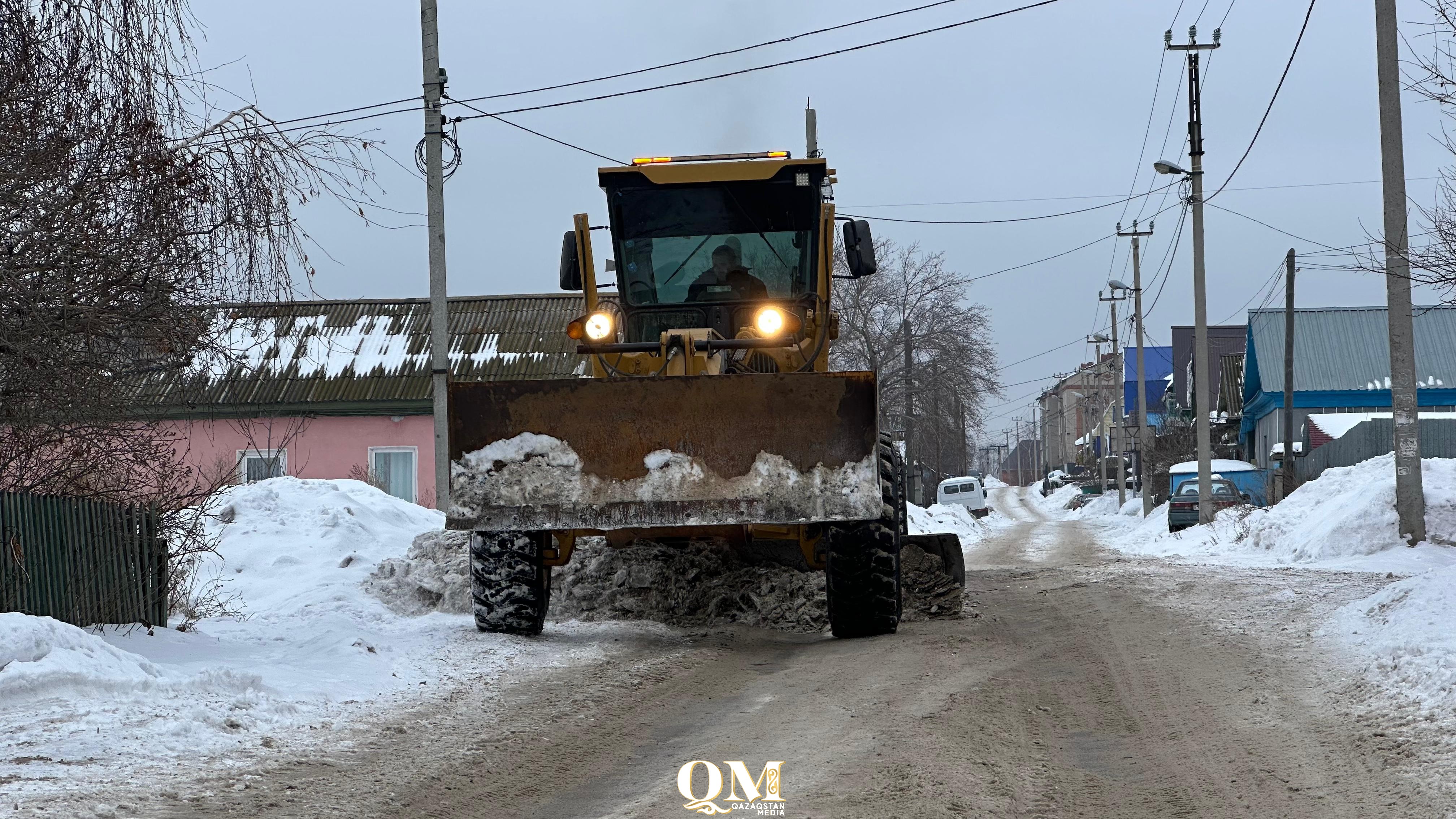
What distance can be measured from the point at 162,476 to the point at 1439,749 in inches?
276

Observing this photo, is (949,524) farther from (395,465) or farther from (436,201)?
(436,201)

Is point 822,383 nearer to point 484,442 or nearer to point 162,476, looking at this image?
point 484,442

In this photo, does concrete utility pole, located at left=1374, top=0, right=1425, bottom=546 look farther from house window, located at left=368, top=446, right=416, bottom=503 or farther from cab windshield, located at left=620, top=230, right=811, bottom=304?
house window, located at left=368, top=446, right=416, bottom=503

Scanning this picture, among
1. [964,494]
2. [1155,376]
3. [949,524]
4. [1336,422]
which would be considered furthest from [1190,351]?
[949,524]

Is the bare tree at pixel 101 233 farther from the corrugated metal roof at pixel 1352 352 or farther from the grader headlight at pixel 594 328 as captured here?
the corrugated metal roof at pixel 1352 352

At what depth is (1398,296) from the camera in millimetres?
14703

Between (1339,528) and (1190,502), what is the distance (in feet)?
42.9

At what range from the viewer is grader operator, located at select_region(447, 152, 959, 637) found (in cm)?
845

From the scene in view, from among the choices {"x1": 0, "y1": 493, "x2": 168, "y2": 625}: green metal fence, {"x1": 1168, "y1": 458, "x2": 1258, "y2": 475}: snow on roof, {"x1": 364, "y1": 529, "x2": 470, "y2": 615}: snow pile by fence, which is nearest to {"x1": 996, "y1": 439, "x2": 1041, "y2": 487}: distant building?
{"x1": 1168, "y1": 458, "x2": 1258, "y2": 475}: snow on roof

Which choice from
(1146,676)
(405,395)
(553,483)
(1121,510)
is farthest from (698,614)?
(1121,510)

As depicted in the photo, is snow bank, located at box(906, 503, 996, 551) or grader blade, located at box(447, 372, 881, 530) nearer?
grader blade, located at box(447, 372, 881, 530)

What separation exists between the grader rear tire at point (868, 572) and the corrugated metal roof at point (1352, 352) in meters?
37.4

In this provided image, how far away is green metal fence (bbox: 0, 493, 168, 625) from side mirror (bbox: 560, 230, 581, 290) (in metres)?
3.47
